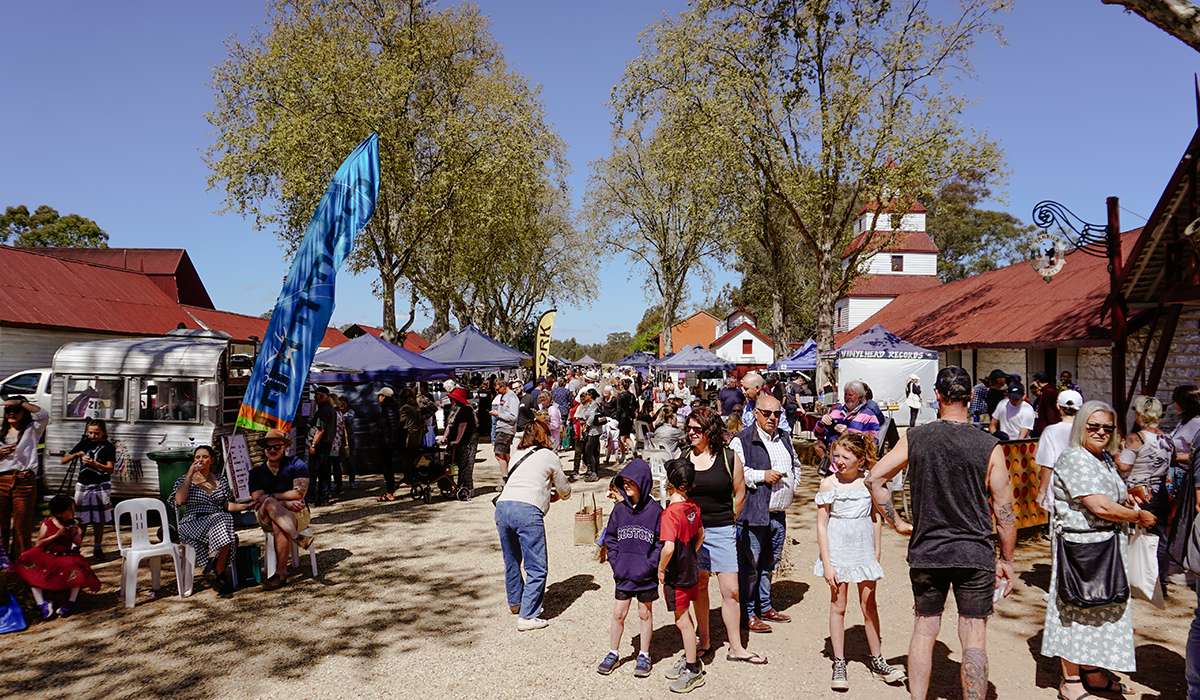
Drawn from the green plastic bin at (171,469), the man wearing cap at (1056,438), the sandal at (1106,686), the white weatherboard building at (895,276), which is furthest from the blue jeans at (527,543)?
the white weatherboard building at (895,276)

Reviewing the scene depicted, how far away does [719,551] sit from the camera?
4.50 metres

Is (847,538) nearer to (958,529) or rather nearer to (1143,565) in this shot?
(958,529)

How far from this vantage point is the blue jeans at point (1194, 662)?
3689mm

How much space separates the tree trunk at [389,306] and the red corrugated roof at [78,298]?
845 centimetres

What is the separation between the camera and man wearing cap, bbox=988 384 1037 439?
8.71 meters

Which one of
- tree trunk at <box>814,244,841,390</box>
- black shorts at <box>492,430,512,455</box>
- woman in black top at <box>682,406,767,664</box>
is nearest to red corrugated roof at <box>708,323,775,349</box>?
tree trunk at <box>814,244,841,390</box>

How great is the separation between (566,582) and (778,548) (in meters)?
2.23

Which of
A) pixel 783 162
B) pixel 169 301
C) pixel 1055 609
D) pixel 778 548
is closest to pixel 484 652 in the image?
pixel 778 548

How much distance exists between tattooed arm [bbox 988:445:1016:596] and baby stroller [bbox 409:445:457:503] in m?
8.27

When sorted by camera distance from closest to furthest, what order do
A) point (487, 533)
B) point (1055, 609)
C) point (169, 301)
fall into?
point (1055, 609) → point (487, 533) → point (169, 301)

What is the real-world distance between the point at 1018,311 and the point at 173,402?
20.1 meters

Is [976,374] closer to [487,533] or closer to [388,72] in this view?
[487,533]

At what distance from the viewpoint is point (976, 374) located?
69.3ft

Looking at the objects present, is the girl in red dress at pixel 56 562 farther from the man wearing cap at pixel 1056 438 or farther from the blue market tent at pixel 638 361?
the blue market tent at pixel 638 361
